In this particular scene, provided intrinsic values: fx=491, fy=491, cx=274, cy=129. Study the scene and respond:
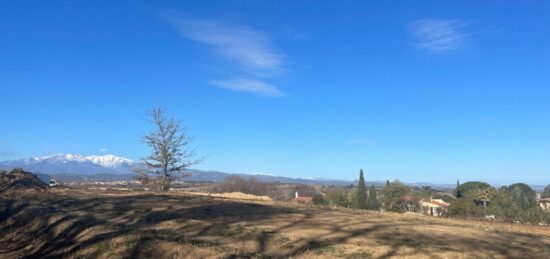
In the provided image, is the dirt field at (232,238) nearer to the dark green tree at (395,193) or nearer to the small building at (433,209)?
the small building at (433,209)

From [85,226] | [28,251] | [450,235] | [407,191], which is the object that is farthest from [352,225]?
[407,191]

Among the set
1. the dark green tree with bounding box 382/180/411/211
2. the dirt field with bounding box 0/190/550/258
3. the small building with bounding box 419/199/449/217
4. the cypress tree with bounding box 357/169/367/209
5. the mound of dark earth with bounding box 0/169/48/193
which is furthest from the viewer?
the dark green tree with bounding box 382/180/411/211

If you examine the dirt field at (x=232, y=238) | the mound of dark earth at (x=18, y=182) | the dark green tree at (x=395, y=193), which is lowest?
the dirt field at (x=232, y=238)

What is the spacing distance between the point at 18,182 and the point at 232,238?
1588 inches

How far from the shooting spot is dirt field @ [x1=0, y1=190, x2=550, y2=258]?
14602 mm

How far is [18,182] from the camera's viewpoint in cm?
4912

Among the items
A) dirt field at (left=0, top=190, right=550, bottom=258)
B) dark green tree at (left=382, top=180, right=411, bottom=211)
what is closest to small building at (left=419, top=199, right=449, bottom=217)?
dark green tree at (left=382, top=180, right=411, bottom=211)

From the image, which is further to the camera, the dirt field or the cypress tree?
the cypress tree

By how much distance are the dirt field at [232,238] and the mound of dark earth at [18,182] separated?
2142 centimetres

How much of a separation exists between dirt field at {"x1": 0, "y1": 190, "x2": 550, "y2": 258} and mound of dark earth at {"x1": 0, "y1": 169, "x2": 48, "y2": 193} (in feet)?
70.3

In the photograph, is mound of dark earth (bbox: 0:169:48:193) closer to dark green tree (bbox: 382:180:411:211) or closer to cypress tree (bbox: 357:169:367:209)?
cypress tree (bbox: 357:169:367:209)

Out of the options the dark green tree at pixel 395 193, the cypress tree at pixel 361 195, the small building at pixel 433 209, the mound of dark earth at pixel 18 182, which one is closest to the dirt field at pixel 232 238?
the mound of dark earth at pixel 18 182

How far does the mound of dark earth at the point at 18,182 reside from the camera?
45050mm

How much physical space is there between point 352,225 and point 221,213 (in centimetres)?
773
